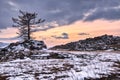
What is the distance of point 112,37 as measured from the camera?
117500 millimetres

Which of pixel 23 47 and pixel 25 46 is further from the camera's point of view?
pixel 25 46

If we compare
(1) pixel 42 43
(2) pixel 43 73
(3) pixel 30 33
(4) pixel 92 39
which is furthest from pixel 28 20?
(2) pixel 43 73

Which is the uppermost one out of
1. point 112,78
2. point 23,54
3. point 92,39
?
point 92,39

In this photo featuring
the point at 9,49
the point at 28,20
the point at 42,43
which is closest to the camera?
the point at 9,49

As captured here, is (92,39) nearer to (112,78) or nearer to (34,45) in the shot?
(34,45)

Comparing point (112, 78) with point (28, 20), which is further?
point (28, 20)

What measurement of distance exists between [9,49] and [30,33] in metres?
29.7

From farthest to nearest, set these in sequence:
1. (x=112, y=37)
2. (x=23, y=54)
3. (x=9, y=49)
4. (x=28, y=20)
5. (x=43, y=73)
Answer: (x=112, y=37)
(x=28, y=20)
(x=9, y=49)
(x=23, y=54)
(x=43, y=73)

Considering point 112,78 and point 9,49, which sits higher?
point 9,49

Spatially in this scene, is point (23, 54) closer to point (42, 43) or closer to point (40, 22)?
point (42, 43)

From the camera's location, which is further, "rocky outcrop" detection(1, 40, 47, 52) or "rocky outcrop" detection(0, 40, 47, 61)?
"rocky outcrop" detection(1, 40, 47, 52)

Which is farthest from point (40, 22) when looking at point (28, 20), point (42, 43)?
point (42, 43)

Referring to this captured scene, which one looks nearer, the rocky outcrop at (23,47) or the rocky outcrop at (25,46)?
the rocky outcrop at (23,47)

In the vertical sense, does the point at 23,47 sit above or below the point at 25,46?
below
